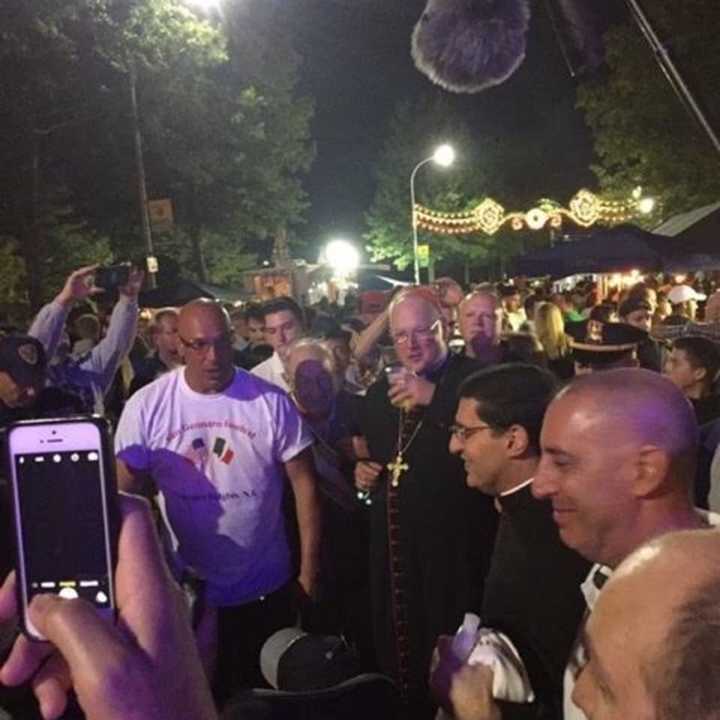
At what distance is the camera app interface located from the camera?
151cm

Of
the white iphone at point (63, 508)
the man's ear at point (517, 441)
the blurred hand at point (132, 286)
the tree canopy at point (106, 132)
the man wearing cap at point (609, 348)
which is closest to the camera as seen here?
the white iphone at point (63, 508)

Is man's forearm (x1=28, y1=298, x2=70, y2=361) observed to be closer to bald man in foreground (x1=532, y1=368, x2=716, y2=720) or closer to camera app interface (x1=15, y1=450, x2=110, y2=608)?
bald man in foreground (x1=532, y1=368, x2=716, y2=720)

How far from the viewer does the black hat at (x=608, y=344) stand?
6590 mm

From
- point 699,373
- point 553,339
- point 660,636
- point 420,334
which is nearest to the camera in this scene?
point 660,636

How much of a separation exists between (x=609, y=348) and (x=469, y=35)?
9.81 ft

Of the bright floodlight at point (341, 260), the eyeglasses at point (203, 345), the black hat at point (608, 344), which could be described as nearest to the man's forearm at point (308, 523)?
the eyeglasses at point (203, 345)

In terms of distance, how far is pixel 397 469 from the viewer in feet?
13.9

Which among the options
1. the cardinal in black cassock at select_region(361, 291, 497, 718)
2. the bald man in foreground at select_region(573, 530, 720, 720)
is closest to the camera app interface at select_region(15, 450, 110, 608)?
the bald man in foreground at select_region(573, 530, 720, 720)

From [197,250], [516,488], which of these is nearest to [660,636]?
[516,488]

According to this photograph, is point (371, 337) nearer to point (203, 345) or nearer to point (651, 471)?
point (203, 345)

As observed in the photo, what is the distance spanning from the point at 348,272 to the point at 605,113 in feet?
90.0

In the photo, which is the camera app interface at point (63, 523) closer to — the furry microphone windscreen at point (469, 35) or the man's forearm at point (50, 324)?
the furry microphone windscreen at point (469, 35)

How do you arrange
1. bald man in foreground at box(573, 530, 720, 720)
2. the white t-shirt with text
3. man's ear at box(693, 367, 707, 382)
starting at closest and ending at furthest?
1. bald man in foreground at box(573, 530, 720, 720)
2. the white t-shirt with text
3. man's ear at box(693, 367, 707, 382)

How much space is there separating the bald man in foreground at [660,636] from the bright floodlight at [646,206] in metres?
28.6
